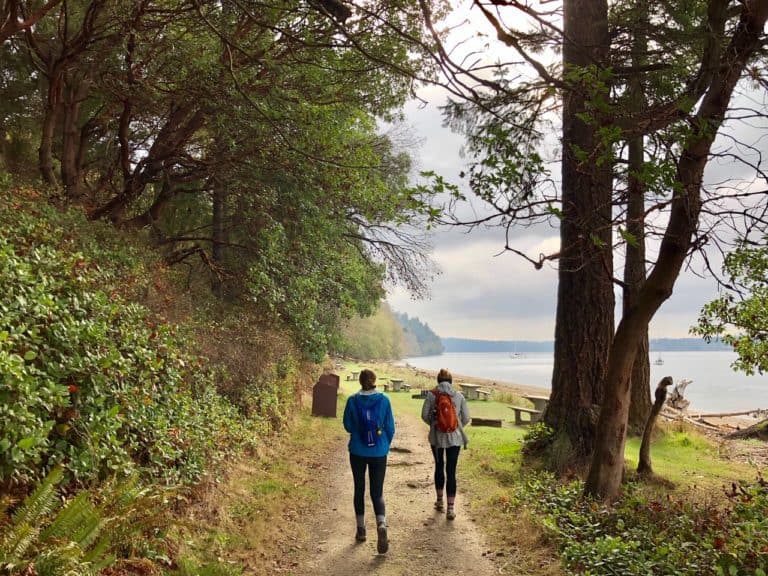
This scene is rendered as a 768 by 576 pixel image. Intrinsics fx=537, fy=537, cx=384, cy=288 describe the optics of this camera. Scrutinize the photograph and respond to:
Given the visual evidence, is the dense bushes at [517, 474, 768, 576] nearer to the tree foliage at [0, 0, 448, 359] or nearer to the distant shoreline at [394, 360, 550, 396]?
the tree foliage at [0, 0, 448, 359]

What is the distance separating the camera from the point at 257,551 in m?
5.68

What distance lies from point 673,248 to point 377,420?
12.4 ft

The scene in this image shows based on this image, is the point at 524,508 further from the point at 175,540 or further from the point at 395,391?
the point at 395,391

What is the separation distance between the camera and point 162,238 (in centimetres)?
1280

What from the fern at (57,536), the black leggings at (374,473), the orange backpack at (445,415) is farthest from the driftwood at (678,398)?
the fern at (57,536)

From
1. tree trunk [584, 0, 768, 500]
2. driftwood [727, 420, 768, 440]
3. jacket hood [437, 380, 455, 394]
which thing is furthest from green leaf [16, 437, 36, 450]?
driftwood [727, 420, 768, 440]

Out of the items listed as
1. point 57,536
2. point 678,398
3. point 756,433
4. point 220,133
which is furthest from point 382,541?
point 678,398

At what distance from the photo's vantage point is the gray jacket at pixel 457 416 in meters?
6.77

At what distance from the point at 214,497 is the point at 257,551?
92 centimetres

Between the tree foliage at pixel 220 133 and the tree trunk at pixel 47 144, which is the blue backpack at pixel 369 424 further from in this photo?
the tree trunk at pixel 47 144

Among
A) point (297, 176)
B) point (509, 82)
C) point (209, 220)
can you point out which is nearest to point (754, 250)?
point (509, 82)

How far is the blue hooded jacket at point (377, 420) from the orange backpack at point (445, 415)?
98cm

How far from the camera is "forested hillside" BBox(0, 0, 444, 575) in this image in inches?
167

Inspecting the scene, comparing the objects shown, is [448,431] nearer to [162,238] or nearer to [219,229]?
[219,229]
